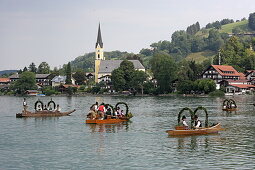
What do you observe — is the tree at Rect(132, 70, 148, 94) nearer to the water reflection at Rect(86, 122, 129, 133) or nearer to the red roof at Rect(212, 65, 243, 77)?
the red roof at Rect(212, 65, 243, 77)

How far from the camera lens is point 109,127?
56.6 m

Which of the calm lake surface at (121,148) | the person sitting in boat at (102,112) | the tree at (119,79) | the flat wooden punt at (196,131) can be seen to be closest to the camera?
the calm lake surface at (121,148)

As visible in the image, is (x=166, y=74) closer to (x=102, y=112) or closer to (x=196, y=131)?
(x=102, y=112)

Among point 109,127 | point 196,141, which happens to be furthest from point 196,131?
point 109,127

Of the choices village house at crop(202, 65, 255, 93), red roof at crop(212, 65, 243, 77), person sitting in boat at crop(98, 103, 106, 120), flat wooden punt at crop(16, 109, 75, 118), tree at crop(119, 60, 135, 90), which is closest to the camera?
person sitting in boat at crop(98, 103, 106, 120)

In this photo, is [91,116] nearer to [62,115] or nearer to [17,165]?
[62,115]

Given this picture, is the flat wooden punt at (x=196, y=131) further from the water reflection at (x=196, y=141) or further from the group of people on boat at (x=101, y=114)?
the group of people on boat at (x=101, y=114)

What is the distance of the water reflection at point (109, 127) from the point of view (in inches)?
2109

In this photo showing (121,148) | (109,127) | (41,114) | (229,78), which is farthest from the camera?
(229,78)

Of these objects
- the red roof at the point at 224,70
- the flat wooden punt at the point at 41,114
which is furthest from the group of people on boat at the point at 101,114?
the red roof at the point at 224,70

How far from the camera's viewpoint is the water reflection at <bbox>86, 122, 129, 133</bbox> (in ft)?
176

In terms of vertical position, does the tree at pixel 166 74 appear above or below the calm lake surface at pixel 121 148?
above

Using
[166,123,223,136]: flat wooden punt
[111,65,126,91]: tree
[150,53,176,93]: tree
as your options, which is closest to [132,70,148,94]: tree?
[111,65,126,91]: tree

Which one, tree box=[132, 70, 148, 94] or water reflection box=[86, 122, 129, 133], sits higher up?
tree box=[132, 70, 148, 94]
